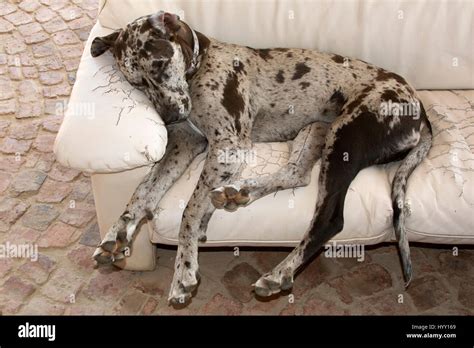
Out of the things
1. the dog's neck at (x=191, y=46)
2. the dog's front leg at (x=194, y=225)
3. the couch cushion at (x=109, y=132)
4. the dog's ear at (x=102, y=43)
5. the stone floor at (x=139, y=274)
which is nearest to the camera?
the couch cushion at (x=109, y=132)

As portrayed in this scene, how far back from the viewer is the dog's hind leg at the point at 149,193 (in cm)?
280

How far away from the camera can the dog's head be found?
278cm

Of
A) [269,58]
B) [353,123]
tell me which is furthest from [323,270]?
[269,58]

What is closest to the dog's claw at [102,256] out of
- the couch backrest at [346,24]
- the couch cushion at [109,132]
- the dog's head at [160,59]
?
the couch cushion at [109,132]

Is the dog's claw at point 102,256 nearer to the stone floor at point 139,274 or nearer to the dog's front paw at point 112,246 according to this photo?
the dog's front paw at point 112,246

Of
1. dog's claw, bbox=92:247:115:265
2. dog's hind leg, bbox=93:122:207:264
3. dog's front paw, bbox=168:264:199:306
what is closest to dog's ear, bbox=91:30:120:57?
dog's hind leg, bbox=93:122:207:264

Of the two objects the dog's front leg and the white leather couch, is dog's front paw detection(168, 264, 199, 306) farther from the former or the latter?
the white leather couch

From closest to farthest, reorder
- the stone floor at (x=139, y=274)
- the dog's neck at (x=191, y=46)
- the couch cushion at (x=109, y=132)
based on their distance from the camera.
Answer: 1. the couch cushion at (x=109, y=132)
2. the dog's neck at (x=191, y=46)
3. the stone floor at (x=139, y=274)

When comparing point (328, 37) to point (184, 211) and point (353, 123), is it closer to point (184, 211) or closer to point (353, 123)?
point (353, 123)

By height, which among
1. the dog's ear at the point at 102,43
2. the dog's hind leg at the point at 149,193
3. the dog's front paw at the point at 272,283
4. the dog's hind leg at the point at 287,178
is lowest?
the dog's front paw at the point at 272,283

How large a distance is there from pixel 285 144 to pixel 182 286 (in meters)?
0.93

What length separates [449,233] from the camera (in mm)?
2824

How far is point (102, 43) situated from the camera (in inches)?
118

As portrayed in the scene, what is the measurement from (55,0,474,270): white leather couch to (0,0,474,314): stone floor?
228 millimetres
